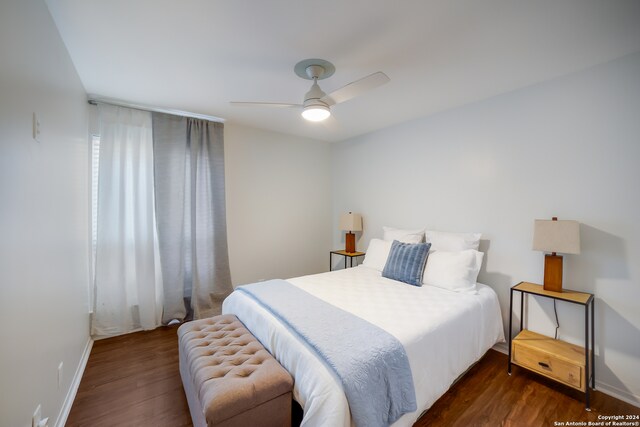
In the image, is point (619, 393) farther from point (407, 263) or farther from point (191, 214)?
point (191, 214)

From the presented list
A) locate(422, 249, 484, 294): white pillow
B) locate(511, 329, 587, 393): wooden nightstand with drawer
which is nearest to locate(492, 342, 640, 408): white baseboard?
locate(511, 329, 587, 393): wooden nightstand with drawer

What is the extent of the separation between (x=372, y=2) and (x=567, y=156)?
205 centimetres

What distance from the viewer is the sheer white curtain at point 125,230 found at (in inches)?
109

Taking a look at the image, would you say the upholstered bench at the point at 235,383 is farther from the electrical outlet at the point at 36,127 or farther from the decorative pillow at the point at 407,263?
the decorative pillow at the point at 407,263

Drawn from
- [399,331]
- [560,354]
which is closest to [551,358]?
[560,354]

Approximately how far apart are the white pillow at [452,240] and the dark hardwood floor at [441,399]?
41.5 inches

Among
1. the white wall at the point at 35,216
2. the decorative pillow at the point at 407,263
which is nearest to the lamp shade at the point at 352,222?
the decorative pillow at the point at 407,263

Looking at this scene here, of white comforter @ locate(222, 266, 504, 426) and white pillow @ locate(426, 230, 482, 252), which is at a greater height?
white pillow @ locate(426, 230, 482, 252)

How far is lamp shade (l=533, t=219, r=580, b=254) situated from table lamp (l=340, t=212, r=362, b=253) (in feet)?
7.10

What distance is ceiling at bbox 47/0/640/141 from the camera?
4.93 feet

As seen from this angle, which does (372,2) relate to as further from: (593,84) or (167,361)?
(167,361)

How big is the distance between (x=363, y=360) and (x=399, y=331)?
402 millimetres

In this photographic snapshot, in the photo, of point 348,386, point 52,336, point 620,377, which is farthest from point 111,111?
point 620,377

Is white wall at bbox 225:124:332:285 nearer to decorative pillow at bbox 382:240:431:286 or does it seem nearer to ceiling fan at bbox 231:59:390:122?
decorative pillow at bbox 382:240:431:286
